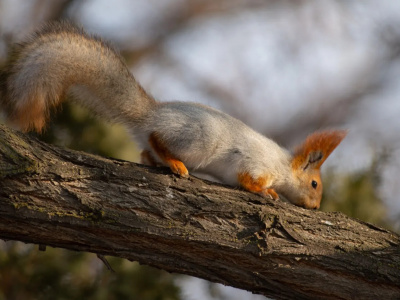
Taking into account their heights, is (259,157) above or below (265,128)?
below

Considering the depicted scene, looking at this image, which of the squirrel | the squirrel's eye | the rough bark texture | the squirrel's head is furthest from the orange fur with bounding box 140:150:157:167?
the squirrel's eye

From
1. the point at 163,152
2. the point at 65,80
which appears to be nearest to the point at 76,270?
the point at 163,152

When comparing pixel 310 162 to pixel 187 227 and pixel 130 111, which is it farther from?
pixel 187 227

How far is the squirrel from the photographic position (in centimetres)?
304

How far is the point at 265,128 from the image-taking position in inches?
287

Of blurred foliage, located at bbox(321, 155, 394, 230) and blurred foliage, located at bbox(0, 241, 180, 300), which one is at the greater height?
blurred foliage, located at bbox(321, 155, 394, 230)

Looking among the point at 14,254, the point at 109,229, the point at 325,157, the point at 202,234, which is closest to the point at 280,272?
the point at 202,234

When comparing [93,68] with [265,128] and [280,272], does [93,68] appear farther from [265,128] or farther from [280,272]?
[265,128]

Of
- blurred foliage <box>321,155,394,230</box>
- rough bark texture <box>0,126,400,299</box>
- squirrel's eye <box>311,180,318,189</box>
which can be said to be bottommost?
rough bark texture <box>0,126,400,299</box>

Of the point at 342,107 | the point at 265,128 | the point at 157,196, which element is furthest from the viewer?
the point at 342,107

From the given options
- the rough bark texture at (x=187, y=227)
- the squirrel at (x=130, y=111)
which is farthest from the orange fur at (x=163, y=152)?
the rough bark texture at (x=187, y=227)

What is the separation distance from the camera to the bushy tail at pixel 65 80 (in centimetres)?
300

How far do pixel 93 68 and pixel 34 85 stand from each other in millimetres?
447

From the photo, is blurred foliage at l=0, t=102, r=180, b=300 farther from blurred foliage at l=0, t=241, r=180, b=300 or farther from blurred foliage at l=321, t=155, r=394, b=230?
blurred foliage at l=321, t=155, r=394, b=230
